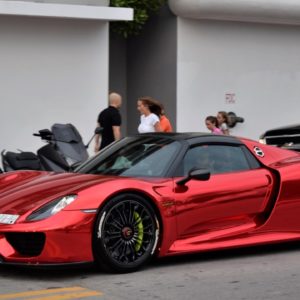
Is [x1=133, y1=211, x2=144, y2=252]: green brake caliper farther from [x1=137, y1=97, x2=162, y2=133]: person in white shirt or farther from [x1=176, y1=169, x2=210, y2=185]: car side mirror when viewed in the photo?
[x1=137, y1=97, x2=162, y2=133]: person in white shirt

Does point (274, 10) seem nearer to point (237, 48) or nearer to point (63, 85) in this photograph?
point (237, 48)

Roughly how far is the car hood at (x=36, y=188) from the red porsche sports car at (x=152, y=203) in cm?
1

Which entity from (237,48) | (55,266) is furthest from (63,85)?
(55,266)

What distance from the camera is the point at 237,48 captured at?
17.5 metres

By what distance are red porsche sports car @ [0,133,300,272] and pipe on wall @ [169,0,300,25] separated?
817 cm

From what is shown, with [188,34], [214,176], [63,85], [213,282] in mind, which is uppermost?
[188,34]

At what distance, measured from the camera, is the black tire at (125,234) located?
718cm

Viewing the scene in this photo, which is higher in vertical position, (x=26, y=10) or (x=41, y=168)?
(x=26, y=10)

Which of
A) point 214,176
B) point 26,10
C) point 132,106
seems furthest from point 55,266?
point 132,106

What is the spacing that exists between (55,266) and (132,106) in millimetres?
11862

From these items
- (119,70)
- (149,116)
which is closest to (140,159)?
(149,116)

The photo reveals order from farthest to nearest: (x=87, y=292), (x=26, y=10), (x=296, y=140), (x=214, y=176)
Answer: (x=26, y=10) → (x=296, y=140) → (x=214, y=176) → (x=87, y=292)

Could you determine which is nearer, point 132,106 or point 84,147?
point 84,147

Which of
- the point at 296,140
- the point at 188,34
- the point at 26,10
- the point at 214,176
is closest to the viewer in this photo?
the point at 214,176
